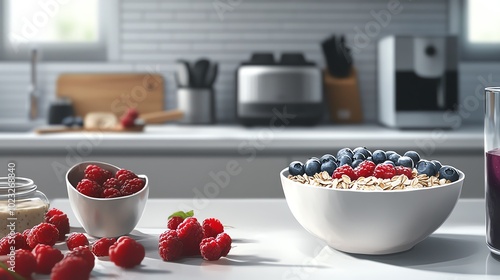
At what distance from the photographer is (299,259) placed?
3.39 ft

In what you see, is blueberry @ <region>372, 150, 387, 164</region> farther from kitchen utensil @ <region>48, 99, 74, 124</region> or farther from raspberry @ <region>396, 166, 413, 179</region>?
kitchen utensil @ <region>48, 99, 74, 124</region>

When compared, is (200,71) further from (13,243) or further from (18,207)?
(13,243)

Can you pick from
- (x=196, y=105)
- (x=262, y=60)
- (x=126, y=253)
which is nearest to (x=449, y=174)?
(x=126, y=253)

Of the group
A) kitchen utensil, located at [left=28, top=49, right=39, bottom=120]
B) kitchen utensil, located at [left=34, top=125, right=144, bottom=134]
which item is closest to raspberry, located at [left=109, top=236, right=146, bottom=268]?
kitchen utensil, located at [left=34, top=125, right=144, bottom=134]

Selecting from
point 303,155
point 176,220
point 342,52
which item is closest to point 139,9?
point 342,52

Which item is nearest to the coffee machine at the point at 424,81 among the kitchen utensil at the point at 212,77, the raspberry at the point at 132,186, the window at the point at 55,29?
the kitchen utensil at the point at 212,77

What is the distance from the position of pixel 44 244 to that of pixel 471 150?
190 cm

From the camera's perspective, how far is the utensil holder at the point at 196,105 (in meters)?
3.12

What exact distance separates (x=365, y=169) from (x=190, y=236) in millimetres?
280

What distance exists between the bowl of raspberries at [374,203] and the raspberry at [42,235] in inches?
14.3

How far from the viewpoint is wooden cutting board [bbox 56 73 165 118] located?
3262mm

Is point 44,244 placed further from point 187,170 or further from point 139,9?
point 139,9

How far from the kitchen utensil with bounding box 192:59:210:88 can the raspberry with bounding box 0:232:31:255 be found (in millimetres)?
2094

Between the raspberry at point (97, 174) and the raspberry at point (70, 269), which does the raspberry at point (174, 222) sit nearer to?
the raspberry at point (97, 174)
